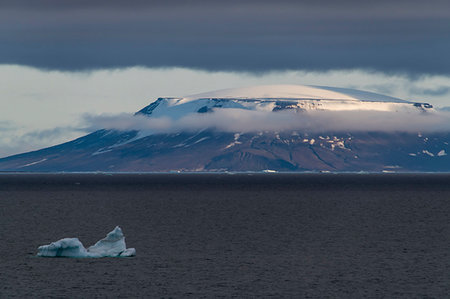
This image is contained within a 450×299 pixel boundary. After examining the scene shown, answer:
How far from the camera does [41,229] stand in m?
102

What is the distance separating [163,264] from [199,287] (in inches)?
452

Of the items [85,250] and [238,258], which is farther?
[238,258]

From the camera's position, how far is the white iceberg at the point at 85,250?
226 ft

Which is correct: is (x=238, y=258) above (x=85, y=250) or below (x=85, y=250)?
below

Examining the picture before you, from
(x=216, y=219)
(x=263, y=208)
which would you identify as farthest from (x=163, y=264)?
(x=263, y=208)

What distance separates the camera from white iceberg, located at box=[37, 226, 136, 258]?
6876 centimetres

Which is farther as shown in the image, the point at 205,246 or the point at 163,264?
the point at 205,246

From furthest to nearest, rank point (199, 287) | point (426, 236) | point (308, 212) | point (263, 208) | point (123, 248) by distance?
point (263, 208), point (308, 212), point (426, 236), point (123, 248), point (199, 287)

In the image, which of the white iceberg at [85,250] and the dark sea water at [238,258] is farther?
the white iceberg at [85,250]

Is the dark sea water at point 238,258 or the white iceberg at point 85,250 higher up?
the white iceberg at point 85,250

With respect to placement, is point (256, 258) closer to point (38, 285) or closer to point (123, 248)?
point (123, 248)

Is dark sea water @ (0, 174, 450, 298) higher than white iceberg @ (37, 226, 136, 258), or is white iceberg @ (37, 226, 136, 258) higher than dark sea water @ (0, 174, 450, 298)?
white iceberg @ (37, 226, 136, 258)

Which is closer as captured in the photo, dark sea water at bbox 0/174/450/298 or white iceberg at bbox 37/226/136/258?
dark sea water at bbox 0/174/450/298

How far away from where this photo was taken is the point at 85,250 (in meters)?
70.2
